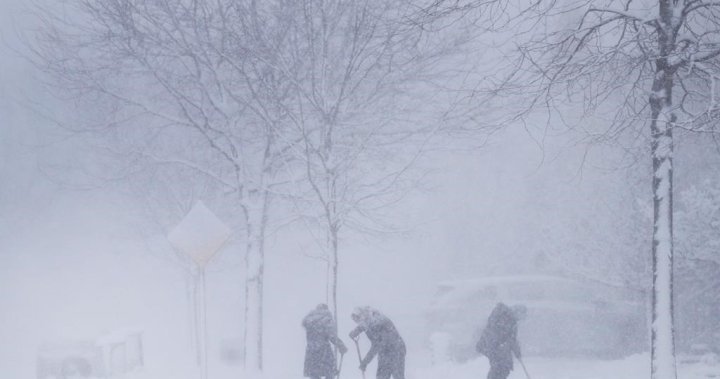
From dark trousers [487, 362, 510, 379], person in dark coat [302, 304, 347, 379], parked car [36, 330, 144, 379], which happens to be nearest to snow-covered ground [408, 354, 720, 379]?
dark trousers [487, 362, 510, 379]

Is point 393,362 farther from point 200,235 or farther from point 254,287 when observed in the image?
point 254,287

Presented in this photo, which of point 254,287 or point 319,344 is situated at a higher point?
point 254,287

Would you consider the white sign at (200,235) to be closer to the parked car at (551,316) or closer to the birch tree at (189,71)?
the birch tree at (189,71)

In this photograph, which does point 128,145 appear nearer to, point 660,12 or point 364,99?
point 364,99

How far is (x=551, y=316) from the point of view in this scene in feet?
44.7

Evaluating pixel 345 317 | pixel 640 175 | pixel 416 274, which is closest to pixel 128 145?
pixel 640 175

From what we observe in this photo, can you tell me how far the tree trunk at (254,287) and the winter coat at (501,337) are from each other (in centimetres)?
433

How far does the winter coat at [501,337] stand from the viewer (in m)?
9.88

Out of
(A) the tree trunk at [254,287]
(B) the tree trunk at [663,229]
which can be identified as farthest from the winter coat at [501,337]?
(A) the tree trunk at [254,287]

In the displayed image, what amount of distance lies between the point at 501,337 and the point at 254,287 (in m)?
4.70

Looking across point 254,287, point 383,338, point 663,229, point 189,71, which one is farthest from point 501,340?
point 189,71

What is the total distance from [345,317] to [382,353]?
15.9m

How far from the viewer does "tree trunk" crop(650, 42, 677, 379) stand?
6.97 metres

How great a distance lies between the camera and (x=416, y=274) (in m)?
34.5
